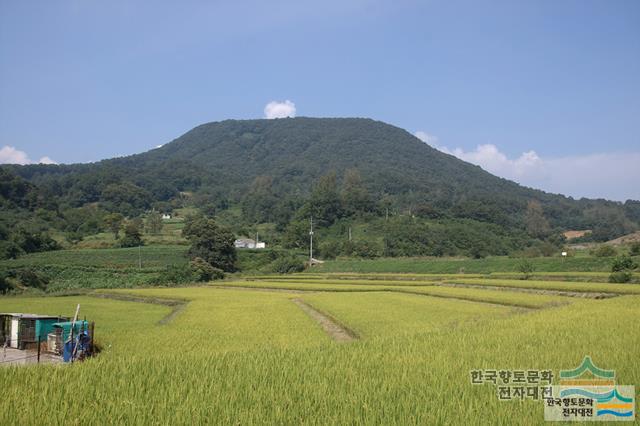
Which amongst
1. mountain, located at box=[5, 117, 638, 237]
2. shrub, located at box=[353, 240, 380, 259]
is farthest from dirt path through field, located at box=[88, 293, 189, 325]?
mountain, located at box=[5, 117, 638, 237]

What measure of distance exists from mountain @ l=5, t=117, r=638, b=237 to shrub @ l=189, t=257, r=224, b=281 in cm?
5007

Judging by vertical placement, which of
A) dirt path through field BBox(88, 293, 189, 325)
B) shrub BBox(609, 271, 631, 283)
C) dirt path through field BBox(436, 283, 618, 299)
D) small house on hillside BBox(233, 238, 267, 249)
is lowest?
dirt path through field BBox(88, 293, 189, 325)

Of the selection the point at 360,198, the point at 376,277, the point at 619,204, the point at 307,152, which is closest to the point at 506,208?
the point at 360,198

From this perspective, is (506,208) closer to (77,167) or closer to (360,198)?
(360,198)

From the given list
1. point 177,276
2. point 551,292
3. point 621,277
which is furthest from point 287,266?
point 621,277

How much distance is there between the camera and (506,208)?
109m

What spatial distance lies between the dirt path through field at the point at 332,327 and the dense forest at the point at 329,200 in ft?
138

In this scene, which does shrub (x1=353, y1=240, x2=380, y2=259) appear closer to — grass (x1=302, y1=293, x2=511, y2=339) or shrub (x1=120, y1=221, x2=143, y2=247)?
shrub (x1=120, y1=221, x2=143, y2=247)

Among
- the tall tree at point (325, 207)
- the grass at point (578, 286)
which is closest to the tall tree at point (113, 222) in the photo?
the tall tree at point (325, 207)

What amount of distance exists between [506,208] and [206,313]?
9897 centimetres

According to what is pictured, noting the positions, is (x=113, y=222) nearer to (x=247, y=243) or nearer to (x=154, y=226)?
(x=154, y=226)

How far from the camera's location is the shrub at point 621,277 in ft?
99.7

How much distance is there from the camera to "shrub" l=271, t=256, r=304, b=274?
186 feet

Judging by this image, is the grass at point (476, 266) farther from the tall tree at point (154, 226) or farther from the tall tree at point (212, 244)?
the tall tree at point (154, 226)
